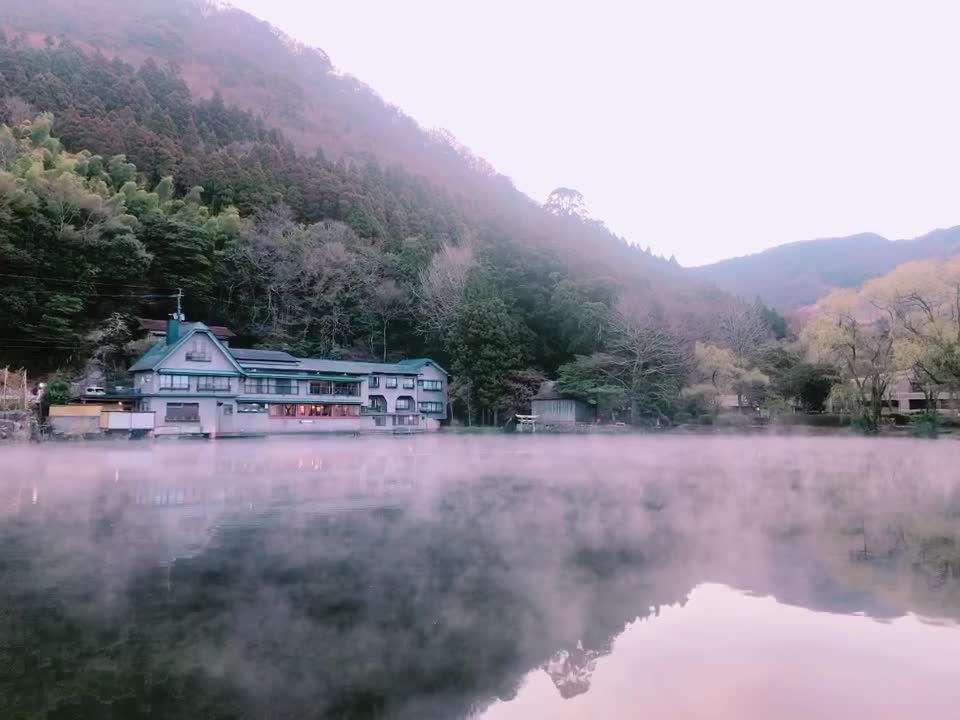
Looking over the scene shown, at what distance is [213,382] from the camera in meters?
30.9

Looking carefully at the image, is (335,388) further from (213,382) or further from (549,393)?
(549,393)

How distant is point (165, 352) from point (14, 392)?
20.0 feet

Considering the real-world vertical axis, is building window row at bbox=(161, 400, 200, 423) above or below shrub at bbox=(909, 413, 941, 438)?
above

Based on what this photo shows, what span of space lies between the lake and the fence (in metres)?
17.6

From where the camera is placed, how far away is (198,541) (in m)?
6.38

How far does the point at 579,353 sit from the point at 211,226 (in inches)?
924

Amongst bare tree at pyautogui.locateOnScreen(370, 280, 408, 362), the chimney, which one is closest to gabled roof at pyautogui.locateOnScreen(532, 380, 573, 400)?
bare tree at pyautogui.locateOnScreen(370, 280, 408, 362)

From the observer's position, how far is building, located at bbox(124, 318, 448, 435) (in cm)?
2966

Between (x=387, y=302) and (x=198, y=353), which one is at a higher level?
(x=387, y=302)

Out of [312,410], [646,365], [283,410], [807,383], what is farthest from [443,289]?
[807,383]

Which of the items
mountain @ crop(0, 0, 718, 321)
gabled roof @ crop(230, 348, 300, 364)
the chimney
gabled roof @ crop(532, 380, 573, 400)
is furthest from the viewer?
mountain @ crop(0, 0, 718, 321)

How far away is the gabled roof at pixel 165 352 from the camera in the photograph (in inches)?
1168

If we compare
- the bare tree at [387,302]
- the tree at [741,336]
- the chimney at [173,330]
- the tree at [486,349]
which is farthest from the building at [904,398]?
the chimney at [173,330]

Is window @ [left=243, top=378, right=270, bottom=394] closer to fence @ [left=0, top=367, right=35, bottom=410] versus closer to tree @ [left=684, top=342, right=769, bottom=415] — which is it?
fence @ [left=0, top=367, right=35, bottom=410]
